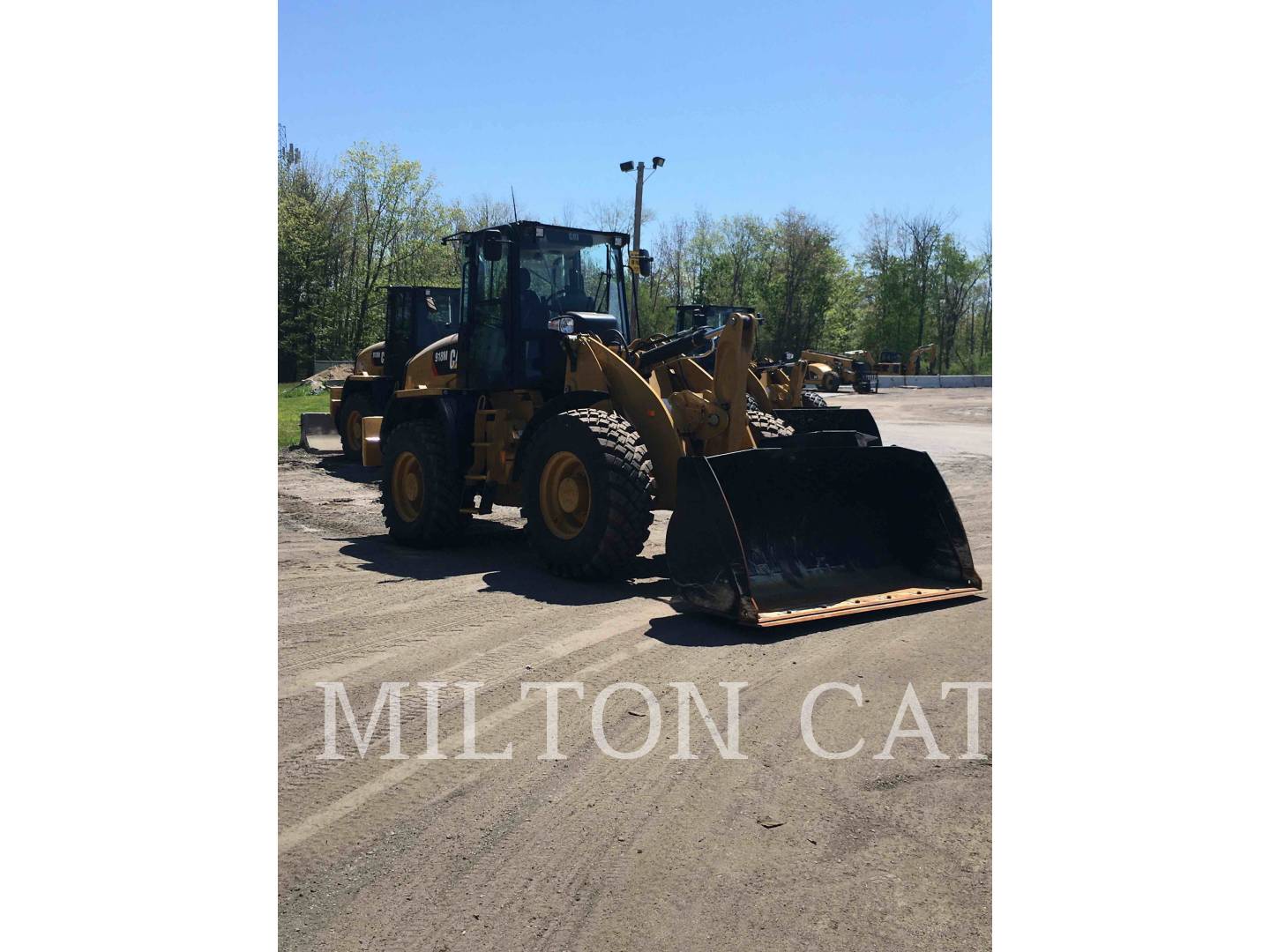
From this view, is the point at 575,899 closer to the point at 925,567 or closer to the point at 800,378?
the point at 925,567

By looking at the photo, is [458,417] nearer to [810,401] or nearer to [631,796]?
[631,796]

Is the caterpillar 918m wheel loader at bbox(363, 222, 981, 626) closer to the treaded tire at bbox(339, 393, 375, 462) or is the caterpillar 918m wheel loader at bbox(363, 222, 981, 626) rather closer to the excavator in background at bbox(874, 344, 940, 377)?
the treaded tire at bbox(339, 393, 375, 462)

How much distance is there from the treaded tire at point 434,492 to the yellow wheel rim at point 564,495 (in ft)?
4.91

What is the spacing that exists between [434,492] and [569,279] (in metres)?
2.15

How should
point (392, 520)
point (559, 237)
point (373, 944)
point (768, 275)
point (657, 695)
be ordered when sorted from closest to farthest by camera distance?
Answer: point (373, 944)
point (657, 695)
point (559, 237)
point (392, 520)
point (768, 275)

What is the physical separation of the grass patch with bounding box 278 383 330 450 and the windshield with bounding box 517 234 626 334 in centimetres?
1148

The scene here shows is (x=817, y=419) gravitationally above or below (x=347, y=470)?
above

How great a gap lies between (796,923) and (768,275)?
152ft

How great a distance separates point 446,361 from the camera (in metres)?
10.9

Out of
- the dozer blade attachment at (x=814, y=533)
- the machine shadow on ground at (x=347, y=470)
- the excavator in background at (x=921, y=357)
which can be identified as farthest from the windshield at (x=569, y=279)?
the excavator in background at (x=921, y=357)

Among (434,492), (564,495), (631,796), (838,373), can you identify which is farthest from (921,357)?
(631,796)

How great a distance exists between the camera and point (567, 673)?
494cm

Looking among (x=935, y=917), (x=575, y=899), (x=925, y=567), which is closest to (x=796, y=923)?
(x=935, y=917)

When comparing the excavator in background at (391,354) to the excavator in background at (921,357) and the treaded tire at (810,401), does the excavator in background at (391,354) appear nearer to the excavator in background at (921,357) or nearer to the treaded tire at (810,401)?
the treaded tire at (810,401)
